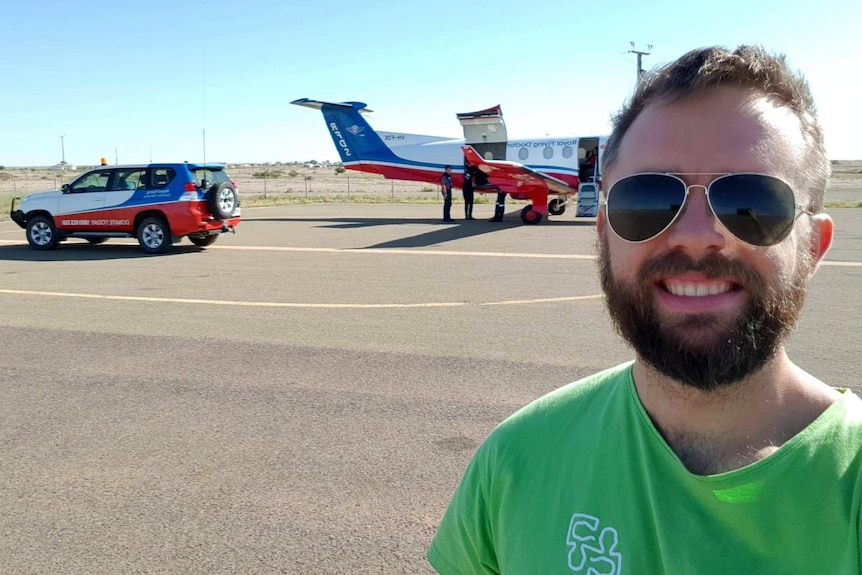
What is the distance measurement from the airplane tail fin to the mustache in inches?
1030

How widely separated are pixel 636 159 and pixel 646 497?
0.70 metres

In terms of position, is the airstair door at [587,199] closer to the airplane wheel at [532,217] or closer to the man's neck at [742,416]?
the airplane wheel at [532,217]

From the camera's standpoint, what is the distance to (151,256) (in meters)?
15.2

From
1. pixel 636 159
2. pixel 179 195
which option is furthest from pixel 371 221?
pixel 636 159

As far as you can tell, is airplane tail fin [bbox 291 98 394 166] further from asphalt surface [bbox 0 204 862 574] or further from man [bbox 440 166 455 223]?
asphalt surface [bbox 0 204 862 574]

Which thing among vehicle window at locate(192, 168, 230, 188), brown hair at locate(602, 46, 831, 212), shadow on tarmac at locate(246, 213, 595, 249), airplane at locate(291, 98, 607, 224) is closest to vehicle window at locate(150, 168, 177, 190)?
vehicle window at locate(192, 168, 230, 188)

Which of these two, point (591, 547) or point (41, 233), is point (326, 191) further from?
point (591, 547)

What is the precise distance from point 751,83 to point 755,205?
252 millimetres

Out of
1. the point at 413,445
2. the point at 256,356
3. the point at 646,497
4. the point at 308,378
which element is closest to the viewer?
the point at 646,497

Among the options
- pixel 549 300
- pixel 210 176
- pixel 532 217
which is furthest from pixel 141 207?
pixel 532 217

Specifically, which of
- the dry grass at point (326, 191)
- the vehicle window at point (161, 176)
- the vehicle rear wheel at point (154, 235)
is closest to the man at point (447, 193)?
the vehicle window at point (161, 176)

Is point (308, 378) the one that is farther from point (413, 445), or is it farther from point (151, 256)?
point (151, 256)

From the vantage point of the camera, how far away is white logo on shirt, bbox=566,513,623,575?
1318mm

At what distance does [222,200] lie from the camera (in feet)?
51.8
